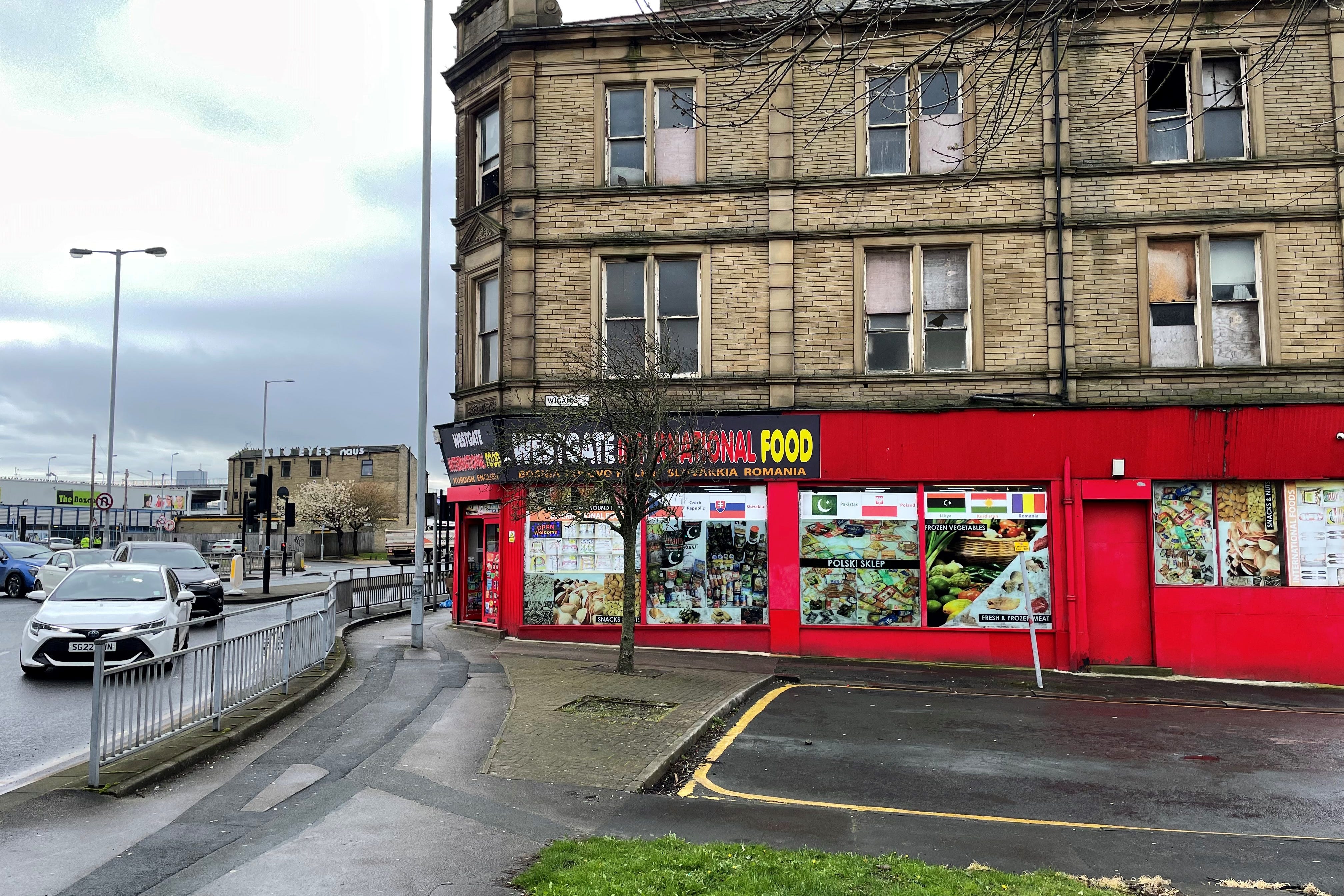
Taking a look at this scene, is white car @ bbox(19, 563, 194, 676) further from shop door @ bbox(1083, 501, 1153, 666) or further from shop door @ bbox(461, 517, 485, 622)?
shop door @ bbox(1083, 501, 1153, 666)

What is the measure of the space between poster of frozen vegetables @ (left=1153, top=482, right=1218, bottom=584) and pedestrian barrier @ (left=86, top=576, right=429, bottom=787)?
12.5 meters

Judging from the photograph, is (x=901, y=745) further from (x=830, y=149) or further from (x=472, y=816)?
(x=830, y=149)

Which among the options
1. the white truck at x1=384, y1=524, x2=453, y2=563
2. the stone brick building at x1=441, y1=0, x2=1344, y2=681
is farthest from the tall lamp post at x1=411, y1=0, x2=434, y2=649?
the white truck at x1=384, y1=524, x2=453, y2=563

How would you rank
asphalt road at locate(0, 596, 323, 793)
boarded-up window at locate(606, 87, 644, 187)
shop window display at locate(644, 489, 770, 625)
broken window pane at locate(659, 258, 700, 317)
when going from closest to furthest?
asphalt road at locate(0, 596, 323, 793), shop window display at locate(644, 489, 770, 625), broken window pane at locate(659, 258, 700, 317), boarded-up window at locate(606, 87, 644, 187)

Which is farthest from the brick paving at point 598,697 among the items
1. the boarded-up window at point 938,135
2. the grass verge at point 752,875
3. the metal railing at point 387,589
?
the boarded-up window at point 938,135

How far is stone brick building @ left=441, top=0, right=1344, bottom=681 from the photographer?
15328 millimetres

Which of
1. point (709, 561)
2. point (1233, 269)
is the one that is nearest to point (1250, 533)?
point (1233, 269)

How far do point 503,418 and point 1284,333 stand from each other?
12681mm

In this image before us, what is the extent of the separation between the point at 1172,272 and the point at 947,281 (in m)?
3.58

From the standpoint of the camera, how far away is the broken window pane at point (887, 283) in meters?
16.3

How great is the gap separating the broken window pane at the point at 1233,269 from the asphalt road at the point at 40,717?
1477 centimetres

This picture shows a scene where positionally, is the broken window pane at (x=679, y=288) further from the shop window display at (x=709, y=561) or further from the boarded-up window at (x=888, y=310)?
the shop window display at (x=709, y=561)

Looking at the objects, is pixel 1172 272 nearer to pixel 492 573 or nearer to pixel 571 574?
pixel 571 574

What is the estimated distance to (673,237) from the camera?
54.9 ft
